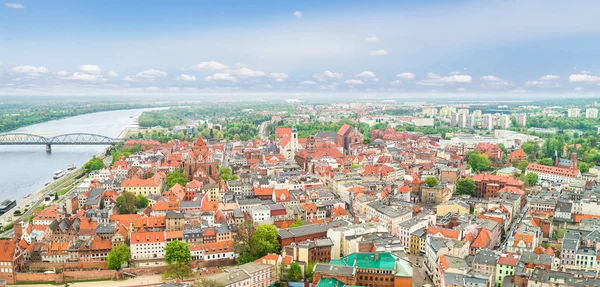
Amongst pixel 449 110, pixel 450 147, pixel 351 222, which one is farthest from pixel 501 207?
pixel 449 110

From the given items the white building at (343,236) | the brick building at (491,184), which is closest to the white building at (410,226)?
the white building at (343,236)

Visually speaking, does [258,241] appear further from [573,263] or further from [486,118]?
[486,118]

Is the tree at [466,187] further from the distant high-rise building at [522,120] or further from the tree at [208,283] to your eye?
the distant high-rise building at [522,120]

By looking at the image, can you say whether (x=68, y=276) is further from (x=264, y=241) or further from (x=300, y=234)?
(x=300, y=234)

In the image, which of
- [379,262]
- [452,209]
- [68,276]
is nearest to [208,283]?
[379,262]

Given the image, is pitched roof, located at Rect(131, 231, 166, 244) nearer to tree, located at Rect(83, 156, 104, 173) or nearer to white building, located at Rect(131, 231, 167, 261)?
white building, located at Rect(131, 231, 167, 261)
